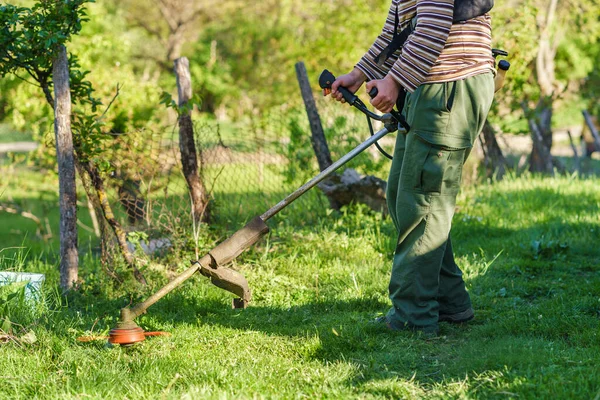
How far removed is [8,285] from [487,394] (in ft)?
9.53

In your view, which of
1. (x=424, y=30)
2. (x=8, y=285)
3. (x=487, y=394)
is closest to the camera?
(x=487, y=394)

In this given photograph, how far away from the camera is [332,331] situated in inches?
147

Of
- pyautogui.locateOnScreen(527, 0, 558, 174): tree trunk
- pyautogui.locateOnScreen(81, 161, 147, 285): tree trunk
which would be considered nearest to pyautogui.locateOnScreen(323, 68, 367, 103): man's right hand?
pyautogui.locateOnScreen(81, 161, 147, 285): tree trunk

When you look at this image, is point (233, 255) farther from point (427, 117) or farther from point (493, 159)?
point (493, 159)

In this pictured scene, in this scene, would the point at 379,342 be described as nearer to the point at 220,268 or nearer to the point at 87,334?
A: the point at 220,268

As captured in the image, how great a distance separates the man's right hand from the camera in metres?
3.65

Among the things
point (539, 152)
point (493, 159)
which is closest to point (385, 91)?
point (493, 159)

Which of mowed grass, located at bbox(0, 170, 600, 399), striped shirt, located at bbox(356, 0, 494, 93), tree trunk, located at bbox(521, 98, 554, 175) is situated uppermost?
striped shirt, located at bbox(356, 0, 494, 93)

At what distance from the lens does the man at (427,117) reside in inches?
134

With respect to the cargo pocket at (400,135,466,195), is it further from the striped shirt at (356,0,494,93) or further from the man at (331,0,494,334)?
the striped shirt at (356,0,494,93)

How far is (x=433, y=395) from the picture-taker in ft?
9.59

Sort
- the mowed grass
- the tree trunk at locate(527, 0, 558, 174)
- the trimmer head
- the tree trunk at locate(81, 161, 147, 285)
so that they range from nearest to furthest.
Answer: the mowed grass, the trimmer head, the tree trunk at locate(81, 161, 147, 285), the tree trunk at locate(527, 0, 558, 174)

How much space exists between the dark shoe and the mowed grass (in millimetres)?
69

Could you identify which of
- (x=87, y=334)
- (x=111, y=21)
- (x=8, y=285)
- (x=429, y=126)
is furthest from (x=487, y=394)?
(x=111, y=21)
